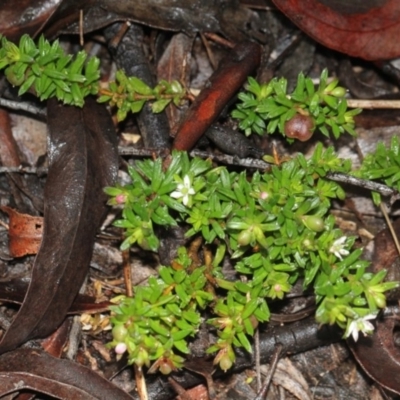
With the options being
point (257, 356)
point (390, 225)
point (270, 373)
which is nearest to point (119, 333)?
point (257, 356)

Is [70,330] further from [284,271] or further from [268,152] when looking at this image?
[268,152]

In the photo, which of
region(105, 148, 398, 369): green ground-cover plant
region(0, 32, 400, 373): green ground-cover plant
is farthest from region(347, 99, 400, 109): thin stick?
region(105, 148, 398, 369): green ground-cover plant

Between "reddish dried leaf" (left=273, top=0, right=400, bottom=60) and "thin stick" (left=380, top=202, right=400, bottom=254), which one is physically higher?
"reddish dried leaf" (left=273, top=0, right=400, bottom=60)

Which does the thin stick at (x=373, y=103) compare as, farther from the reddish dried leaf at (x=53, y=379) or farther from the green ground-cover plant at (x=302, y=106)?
the reddish dried leaf at (x=53, y=379)

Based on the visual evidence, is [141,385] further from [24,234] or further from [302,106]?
[302,106]

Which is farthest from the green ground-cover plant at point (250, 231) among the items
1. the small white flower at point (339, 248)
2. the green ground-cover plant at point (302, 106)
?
the green ground-cover plant at point (302, 106)

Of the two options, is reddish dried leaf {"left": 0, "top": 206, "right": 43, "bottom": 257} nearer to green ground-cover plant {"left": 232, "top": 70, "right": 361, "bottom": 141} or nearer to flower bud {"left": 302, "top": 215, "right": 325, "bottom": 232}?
green ground-cover plant {"left": 232, "top": 70, "right": 361, "bottom": 141}
